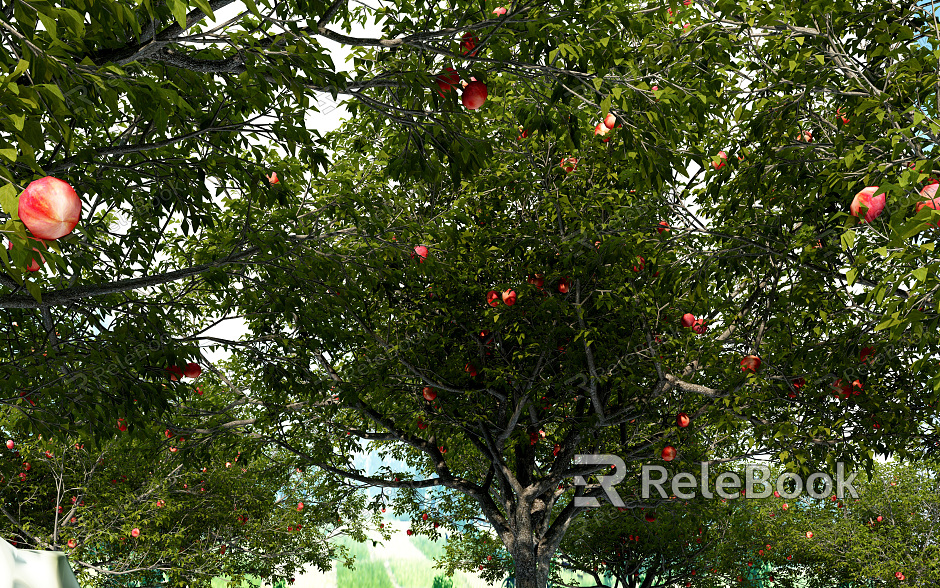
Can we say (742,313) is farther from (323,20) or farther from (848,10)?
(323,20)

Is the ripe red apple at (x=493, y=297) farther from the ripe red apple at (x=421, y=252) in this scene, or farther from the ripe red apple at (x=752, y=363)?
the ripe red apple at (x=752, y=363)

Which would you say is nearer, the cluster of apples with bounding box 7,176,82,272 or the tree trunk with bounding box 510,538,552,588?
the cluster of apples with bounding box 7,176,82,272

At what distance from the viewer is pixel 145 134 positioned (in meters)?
4.86

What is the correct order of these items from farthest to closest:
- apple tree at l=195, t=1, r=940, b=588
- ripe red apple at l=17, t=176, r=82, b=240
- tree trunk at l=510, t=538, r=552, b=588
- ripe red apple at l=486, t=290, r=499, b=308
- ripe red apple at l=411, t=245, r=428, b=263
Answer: tree trunk at l=510, t=538, r=552, b=588
ripe red apple at l=486, t=290, r=499, b=308
ripe red apple at l=411, t=245, r=428, b=263
apple tree at l=195, t=1, r=940, b=588
ripe red apple at l=17, t=176, r=82, b=240

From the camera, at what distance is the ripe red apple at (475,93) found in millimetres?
4245

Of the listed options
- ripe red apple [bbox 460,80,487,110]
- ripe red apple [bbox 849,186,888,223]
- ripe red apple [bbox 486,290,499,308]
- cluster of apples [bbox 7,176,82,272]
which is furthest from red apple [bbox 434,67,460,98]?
ripe red apple [bbox 486,290,499,308]

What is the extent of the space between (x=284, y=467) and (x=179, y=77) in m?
9.51

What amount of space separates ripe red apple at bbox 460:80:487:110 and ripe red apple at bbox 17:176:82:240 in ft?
8.10

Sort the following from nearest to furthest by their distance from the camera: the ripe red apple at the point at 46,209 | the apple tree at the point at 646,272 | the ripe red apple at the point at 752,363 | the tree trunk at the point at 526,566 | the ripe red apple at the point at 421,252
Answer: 1. the ripe red apple at the point at 46,209
2. the apple tree at the point at 646,272
3. the ripe red apple at the point at 421,252
4. the ripe red apple at the point at 752,363
5. the tree trunk at the point at 526,566

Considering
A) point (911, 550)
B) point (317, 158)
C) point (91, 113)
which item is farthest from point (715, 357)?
point (911, 550)

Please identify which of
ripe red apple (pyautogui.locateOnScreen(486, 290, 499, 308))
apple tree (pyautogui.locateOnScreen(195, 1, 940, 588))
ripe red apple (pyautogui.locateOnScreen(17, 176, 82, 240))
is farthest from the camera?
ripe red apple (pyautogui.locateOnScreen(486, 290, 499, 308))

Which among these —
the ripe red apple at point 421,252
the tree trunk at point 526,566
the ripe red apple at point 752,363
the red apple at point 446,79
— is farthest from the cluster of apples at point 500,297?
the red apple at point 446,79

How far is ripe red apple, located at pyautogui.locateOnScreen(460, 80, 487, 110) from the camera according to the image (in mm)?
4245

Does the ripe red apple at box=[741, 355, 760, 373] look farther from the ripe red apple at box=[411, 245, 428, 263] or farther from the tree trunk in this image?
the tree trunk
